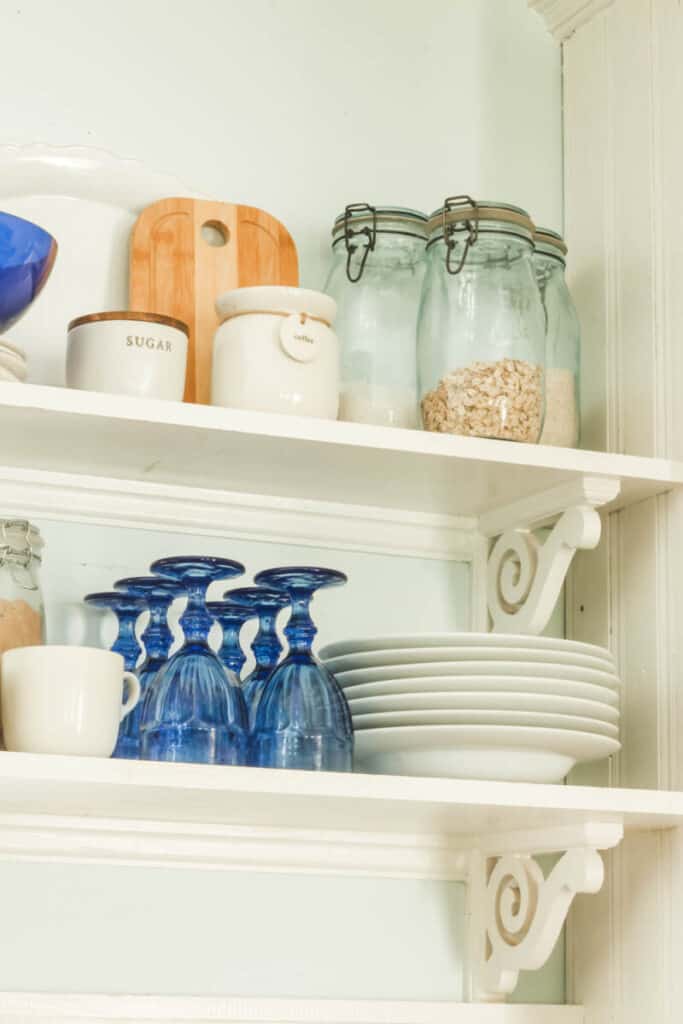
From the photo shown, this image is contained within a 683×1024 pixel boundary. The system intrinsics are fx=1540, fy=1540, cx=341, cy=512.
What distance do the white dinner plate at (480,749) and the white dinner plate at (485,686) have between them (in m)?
0.03

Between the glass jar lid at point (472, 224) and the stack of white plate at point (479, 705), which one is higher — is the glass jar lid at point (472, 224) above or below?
above

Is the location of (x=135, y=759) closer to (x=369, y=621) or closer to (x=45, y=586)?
(x=45, y=586)

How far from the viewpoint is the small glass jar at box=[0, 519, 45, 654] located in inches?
51.2

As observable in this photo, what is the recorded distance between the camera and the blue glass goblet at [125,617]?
1.37 metres

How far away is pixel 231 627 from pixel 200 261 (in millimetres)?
370

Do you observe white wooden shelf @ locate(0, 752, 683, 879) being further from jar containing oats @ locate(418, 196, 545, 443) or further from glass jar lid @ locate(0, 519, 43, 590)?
jar containing oats @ locate(418, 196, 545, 443)

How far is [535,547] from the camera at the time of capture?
5.00ft

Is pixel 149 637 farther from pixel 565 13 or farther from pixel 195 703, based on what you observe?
pixel 565 13

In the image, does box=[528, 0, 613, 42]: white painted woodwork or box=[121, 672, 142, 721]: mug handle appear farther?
box=[528, 0, 613, 42]: white painted woodwork

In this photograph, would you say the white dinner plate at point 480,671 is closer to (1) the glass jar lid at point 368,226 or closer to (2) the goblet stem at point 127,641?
(2) the goblet stem at point 127,641

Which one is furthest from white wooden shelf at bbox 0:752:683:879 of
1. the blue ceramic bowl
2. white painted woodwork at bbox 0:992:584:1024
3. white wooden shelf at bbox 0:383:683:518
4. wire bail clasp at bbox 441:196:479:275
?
wire bail clasp at bbox 441:196:479:275

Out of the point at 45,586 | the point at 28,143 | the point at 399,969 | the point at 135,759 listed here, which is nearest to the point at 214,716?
the point at 135,759

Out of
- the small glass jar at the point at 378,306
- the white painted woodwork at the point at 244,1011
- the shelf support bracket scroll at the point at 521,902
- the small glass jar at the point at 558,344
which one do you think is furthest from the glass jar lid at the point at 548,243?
the white painted woodwork at the point at 244,1011

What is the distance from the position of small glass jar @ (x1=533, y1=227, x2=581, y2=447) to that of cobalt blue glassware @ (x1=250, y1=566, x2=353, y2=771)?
1.09 feet
